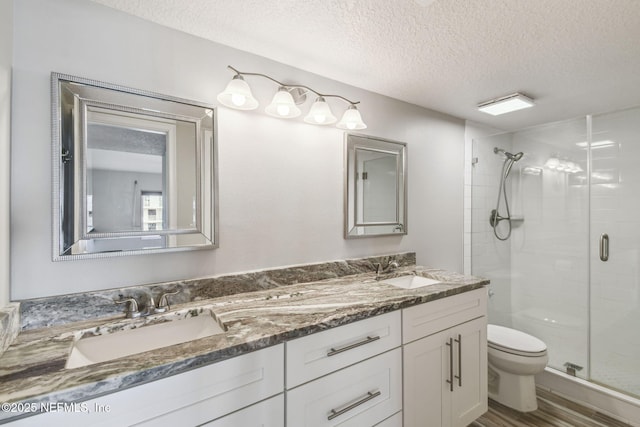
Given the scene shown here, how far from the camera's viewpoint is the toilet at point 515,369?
193 cm

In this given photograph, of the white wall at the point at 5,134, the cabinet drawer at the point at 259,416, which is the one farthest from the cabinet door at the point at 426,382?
the white wall at the point at 5,134

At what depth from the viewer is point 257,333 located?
1029mm

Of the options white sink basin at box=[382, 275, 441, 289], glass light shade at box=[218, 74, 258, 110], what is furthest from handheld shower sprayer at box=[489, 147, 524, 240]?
glass light shade at box=[218, 74, 258, 110]

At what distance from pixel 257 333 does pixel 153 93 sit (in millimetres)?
1121

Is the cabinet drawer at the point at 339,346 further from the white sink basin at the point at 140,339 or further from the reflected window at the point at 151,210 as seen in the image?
the reflected window at the point at 151,210

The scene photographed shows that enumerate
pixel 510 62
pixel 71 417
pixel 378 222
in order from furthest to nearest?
pixel 378 222 < pixel 510 62 < pixel 71 417

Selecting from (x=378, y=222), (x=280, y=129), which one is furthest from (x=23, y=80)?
(x=378, y=222)

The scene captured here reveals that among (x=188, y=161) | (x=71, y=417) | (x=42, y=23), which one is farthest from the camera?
(x=188, y=161)

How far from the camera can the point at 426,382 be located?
1.51 meters

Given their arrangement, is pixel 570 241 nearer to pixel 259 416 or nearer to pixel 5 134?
pixel 259 416

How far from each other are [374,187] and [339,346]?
117 cm

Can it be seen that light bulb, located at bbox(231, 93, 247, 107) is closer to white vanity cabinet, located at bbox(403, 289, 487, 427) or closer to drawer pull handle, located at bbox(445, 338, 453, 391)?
white vanity cabinet, located at bbox(403, 289, 487, 427)

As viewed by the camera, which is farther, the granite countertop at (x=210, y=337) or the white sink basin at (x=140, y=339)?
the white sink basin at (x=140, y=339)

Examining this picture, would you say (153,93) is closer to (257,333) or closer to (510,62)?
(257,333)
